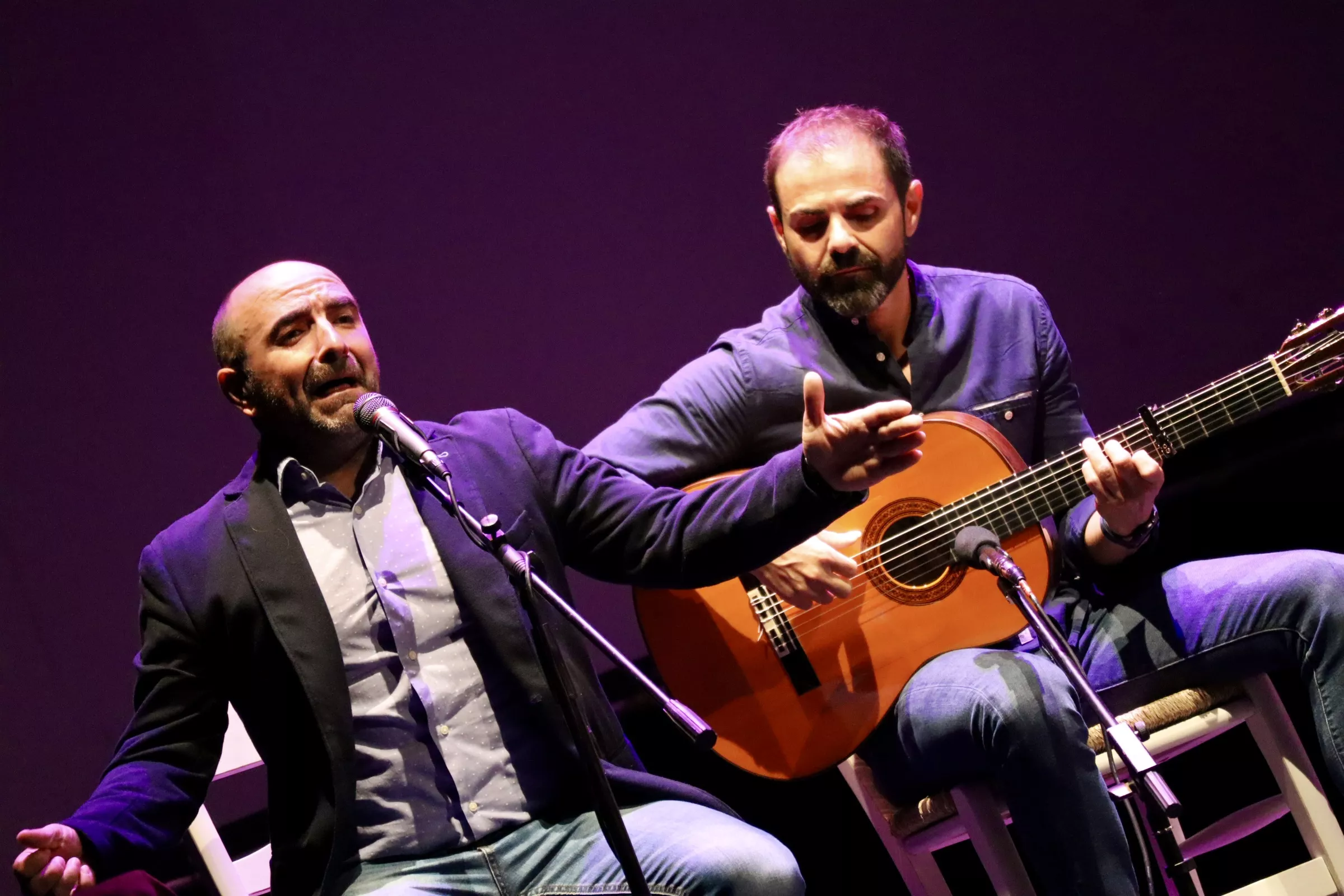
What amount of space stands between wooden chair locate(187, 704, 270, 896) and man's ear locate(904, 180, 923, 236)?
2095 millimetres

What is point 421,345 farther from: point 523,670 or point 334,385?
point 523,670

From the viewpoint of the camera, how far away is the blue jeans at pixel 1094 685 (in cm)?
233

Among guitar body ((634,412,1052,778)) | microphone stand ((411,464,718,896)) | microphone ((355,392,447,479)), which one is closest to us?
microphone stand ((411,464,718,896))

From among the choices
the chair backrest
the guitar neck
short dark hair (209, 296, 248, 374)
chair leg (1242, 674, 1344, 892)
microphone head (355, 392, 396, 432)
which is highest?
short dark hair (209, 296, 248, 374)

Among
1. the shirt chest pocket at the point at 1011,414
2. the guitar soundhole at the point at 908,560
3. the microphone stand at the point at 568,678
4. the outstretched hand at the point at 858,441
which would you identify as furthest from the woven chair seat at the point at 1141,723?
the microphone stand at the point at 568,678

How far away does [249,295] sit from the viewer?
8.68 feet

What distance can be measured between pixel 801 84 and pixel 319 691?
2389 millimetres

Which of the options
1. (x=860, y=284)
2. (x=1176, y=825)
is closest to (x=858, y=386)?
(x=860, y=284)

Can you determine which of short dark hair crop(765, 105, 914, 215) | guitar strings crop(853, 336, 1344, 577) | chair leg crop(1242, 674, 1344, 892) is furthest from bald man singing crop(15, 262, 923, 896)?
chair leg crop(1242, 674, 1344, 892)

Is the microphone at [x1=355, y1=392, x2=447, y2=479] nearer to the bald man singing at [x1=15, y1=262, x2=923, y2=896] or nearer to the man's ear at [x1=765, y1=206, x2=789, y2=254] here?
the bald man singing at [x1=15, y1=262, x2=923, y2=896]

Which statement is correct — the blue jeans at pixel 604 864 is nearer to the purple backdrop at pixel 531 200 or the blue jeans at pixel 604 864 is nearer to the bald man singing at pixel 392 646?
the bald man singing at pixel 392 646

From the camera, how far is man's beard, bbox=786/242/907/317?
9.54 ft

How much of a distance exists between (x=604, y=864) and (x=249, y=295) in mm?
1458

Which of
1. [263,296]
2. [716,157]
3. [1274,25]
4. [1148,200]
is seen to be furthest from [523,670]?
[1274,25]
